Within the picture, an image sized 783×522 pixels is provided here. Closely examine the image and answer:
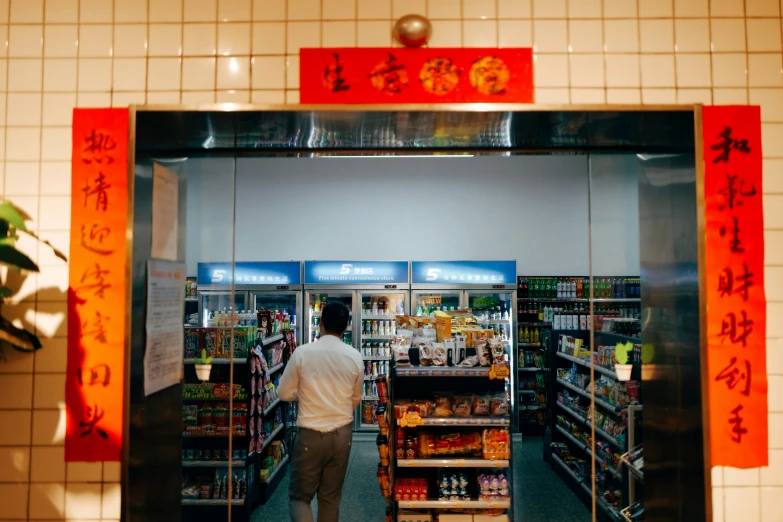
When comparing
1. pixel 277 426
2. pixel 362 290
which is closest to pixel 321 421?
pixel 277 426

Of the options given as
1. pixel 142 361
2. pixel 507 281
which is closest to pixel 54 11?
pixel 142 361

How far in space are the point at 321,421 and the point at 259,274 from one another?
4776 millimetres

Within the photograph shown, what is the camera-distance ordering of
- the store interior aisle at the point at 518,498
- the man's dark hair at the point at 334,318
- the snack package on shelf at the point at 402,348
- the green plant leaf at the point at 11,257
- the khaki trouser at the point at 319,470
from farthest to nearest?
1. the store interior aisle at the point at 518,498
2. the snack package on shelf at the point at 402,348
3. the man's dark hair at the point at 334,318
4. the khaki trouser at the point at 319,470
5. the green plant leaf at the point at 11,257

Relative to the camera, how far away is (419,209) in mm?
9102

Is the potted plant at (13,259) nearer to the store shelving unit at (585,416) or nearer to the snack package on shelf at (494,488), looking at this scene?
the snack package on shelf at (494,488)

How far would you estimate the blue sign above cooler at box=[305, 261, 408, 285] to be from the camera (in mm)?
7980

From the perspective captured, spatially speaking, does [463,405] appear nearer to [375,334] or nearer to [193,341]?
[193,341]

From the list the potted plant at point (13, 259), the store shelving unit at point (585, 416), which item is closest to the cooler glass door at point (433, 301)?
the store shelving unit at point (585, 416)

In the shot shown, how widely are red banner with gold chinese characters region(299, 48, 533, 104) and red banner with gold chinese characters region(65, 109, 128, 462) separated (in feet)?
3.03

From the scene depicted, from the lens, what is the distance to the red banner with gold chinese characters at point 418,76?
2377mm

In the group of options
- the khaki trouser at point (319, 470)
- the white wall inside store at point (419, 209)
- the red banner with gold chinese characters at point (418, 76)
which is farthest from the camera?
the white wall inside store at point (419, 209)

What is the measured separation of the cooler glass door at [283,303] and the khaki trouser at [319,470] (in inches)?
171

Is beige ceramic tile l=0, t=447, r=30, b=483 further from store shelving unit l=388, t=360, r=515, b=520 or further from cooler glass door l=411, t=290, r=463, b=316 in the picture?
cooler glass door l=411, t=290, r=463, b=316

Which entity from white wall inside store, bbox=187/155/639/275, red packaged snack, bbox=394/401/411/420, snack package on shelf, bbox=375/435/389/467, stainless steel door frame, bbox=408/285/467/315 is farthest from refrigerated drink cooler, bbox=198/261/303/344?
red packaged snack, bbox=394/401/411/420
